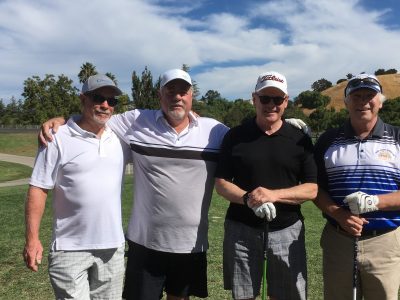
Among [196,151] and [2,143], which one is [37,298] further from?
[2,143]

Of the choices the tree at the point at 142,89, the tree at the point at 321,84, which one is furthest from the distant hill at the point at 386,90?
the tree at the point at 142,89

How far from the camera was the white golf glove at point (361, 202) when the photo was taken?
355cm

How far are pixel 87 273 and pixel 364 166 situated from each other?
2.51 meters

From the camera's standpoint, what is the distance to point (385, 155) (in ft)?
12.3

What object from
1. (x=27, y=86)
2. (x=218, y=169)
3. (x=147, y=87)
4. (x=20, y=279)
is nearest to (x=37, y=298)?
(x=20, y=279)

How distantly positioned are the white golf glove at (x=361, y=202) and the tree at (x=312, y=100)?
7964 cm

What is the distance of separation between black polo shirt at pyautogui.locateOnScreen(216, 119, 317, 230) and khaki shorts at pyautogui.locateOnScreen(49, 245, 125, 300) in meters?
1.14

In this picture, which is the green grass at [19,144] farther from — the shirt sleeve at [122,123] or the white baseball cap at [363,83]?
the white baseball cap at [363,83]

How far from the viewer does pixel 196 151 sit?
4.12m

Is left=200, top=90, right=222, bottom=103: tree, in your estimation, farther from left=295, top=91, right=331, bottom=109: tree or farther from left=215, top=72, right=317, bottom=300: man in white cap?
left=215, top=72, right=317, bottom=300: man in white cap

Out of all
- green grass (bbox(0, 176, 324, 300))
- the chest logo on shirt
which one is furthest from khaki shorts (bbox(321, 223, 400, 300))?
green grass (bbox(0, 176, 324, 300))

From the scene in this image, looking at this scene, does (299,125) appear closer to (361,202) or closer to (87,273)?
(361,202)

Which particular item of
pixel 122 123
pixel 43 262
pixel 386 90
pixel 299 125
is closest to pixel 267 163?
pixel 299 125

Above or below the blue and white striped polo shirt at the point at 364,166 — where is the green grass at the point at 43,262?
below
